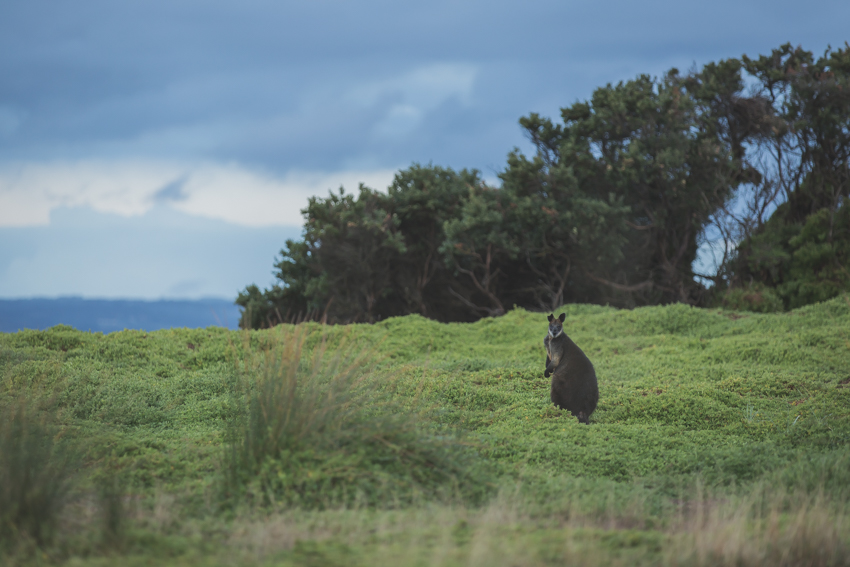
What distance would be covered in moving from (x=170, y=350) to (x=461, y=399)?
5533 mm

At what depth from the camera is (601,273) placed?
20.2 metres

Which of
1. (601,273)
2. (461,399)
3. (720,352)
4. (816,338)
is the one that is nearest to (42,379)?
(461,399)

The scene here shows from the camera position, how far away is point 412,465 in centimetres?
529

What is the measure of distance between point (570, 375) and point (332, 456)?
342cm

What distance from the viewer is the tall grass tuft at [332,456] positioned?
190 inches

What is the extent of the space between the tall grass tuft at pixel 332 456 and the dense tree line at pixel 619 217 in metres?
13.7

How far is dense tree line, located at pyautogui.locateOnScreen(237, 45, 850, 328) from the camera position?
18.7 meters

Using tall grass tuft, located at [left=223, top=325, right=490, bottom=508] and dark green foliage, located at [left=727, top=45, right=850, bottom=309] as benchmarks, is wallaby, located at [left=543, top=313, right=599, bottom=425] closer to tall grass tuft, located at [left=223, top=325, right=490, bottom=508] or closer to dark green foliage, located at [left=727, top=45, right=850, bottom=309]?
tall grass tuft, located at [left=223, top=325, right=490, bottom=508]

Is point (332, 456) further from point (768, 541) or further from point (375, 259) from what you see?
point (375, 259)

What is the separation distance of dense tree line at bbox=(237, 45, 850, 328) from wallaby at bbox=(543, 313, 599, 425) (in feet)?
38.1

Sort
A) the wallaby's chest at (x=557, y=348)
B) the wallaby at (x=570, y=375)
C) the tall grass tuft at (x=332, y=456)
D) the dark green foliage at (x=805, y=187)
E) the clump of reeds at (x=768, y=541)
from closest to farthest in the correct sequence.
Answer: the clump of reeds at (x=768, y=541), the tall grass tuft at (x=332, y=456), the wallaby at (x=570, y=375), the wallaby's chest at (x=557, y=348), the dark green foliage at (x=805, y=187)

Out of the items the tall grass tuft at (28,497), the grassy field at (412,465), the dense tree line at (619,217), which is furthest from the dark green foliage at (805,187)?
the tall grass tuft at (28,497)

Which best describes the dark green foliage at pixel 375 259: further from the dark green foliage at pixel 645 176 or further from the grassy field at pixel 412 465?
the grassy field at pixel 412 465

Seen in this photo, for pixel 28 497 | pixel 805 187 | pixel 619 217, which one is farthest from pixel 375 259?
pixel 28 497
